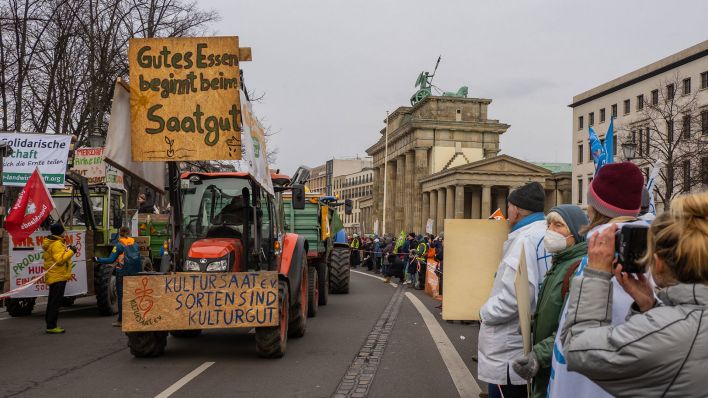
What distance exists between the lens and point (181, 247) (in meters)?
10.2

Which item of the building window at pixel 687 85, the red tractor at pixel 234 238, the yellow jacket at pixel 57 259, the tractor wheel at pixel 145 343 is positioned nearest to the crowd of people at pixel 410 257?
the red tractor at pixel 234 238

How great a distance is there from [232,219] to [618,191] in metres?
8.04

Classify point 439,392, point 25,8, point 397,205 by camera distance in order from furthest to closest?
point 397,205
point 25,8
point 439,392

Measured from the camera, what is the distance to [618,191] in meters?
3.30

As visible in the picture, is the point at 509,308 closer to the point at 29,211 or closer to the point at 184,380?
the point at 184,380

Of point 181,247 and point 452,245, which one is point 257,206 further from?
point 452,245

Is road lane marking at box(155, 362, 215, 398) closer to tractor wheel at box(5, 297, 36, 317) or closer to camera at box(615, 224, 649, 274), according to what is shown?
camera at box(615, 224, 649, 274)

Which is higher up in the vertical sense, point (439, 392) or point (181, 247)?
point (181, 247)

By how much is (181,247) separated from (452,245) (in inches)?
198

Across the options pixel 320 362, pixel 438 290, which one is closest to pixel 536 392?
pixel 320 362

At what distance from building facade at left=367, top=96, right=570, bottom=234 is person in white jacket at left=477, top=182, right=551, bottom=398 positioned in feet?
255

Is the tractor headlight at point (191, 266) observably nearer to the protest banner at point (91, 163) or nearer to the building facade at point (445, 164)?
the protest banner at point (91, 163)

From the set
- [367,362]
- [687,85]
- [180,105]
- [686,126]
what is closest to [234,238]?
[180,105]

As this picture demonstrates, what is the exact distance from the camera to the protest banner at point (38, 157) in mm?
16406
